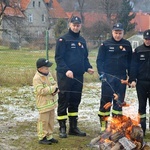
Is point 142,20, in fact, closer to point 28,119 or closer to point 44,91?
point 28,119

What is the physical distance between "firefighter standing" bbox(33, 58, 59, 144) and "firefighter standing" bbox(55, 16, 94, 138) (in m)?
0.38

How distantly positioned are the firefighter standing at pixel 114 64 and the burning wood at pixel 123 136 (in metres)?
0.57

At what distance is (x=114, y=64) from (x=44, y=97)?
4.61 feet

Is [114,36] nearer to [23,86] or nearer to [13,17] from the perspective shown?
[23,86]

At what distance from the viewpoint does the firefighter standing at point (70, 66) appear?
630cm

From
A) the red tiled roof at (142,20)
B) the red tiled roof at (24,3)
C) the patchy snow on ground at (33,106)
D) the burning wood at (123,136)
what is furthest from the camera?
the red tiled roof at (142,20)

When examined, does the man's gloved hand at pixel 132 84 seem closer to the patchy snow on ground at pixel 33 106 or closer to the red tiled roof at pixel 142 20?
the patchy snow on ground at pixel 33 106

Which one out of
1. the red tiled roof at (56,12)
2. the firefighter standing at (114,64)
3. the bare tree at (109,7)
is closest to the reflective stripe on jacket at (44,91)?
the firefighter standing at (114,64)

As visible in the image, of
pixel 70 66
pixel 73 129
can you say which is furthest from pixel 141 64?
pixel 73 129

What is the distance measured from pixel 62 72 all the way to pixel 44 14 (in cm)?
4716

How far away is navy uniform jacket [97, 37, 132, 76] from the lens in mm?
6422

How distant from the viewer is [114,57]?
6.43 metres

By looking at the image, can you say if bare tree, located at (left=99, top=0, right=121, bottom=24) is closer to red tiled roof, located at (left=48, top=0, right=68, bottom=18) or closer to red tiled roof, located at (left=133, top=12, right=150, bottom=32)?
red tiled roof, located at (left=48, top=0, right=68, bottom=18)

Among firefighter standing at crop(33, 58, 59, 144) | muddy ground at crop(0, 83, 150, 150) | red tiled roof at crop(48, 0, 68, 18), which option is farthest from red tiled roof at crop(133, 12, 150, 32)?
firefighter standing at crop(33, 58, 59, 144)
